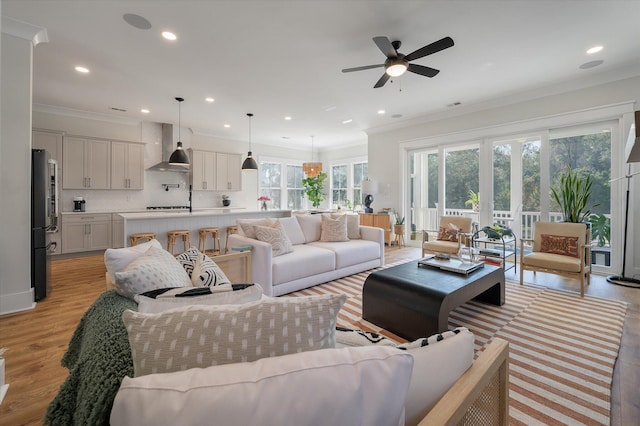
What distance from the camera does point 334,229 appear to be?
418cm

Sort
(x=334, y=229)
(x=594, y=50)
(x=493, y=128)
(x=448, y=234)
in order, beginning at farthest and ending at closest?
(x=493, y=128) → (x=448, y=234) → (x=334, y=229) → (x=594, y=50)

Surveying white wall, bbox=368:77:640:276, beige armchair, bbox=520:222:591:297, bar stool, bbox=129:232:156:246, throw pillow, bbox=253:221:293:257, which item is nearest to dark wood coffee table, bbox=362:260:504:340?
beige armchair, bbox=520:222:591:297

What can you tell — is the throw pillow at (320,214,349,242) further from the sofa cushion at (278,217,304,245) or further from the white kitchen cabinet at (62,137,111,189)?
the white kitchen cabinet at (62,137,111,189)

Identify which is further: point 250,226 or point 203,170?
point 203,170

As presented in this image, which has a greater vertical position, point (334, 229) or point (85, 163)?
point (85, 163)

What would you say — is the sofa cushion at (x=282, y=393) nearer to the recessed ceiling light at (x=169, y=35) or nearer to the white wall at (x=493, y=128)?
the recessed ceiling light at (x=169, y=35)

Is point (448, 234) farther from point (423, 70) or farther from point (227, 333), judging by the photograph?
point (227, 333)

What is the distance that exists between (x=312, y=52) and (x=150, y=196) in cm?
516

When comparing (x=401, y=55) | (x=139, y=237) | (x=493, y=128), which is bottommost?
(x=139, y=237)

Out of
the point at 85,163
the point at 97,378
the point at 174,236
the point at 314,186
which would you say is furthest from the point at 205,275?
the point at 314,186

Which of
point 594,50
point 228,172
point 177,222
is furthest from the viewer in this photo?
point 228,172

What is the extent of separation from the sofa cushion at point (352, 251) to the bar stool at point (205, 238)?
2121 mm

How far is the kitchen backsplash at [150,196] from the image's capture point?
18.5 feet

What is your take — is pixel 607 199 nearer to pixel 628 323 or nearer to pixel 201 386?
pixel 628 323
